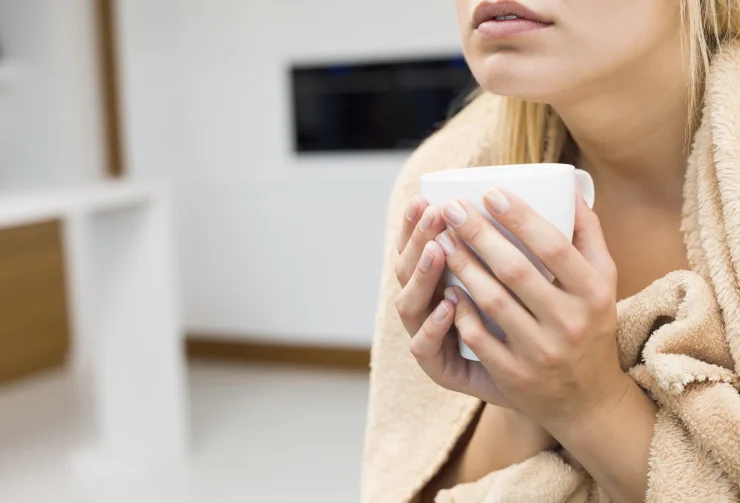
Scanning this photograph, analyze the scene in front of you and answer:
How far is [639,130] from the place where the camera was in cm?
66

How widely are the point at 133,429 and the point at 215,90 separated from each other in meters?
1.44

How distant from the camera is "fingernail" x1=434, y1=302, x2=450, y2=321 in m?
0.54

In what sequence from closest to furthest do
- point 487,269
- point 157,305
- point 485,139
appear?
point 487,269
point 485,139
point 157,305

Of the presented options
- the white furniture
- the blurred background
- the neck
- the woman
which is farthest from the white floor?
the neck

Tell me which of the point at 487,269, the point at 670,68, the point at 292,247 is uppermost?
the point at 670,68

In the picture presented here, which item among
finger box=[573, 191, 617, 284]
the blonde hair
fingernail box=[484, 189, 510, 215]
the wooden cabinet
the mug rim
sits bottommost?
the wooden cabinet

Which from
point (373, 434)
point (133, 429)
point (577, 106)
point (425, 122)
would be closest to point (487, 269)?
point (577, 106)

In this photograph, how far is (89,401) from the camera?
296cm

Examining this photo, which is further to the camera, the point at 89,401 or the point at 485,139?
the point at 89,401

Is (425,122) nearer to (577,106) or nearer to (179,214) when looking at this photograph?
(179,214)

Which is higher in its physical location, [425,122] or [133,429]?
[425,122]

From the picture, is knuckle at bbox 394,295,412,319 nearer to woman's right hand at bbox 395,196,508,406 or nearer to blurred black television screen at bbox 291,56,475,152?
woman's right hand at bbox 395,196,508,406

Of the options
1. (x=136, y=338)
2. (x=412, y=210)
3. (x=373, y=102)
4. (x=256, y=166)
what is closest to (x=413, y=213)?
(x=412, y=210)

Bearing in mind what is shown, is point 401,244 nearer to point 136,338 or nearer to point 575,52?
point 575,52
